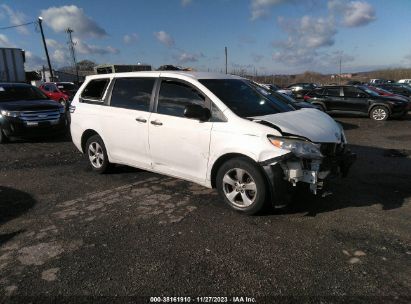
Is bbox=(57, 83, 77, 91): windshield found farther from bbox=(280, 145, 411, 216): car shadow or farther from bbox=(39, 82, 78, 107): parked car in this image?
bbox=(280, 145, 411, 216): car shadow

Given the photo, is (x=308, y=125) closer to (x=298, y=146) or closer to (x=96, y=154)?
(x=298, y=146)

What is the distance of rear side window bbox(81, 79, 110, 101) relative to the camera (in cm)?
650

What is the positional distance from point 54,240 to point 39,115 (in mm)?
7141

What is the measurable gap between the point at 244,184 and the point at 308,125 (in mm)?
1129

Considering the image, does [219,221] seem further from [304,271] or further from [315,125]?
[315,125]

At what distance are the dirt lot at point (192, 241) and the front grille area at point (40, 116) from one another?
13.7ft

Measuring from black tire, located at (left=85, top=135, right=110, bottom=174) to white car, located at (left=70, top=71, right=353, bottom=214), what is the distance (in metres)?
0.03

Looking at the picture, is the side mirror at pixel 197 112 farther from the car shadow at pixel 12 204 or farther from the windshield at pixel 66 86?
the windshield at pixel 66 86

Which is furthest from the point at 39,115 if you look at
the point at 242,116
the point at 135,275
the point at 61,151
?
the point at 135,275

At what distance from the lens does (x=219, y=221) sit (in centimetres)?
448

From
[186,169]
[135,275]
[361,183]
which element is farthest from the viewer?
[361,183]

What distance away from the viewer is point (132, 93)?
5.93m

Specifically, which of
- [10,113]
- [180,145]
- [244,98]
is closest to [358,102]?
[244,98]

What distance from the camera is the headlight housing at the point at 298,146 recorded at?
4246 millimetres
